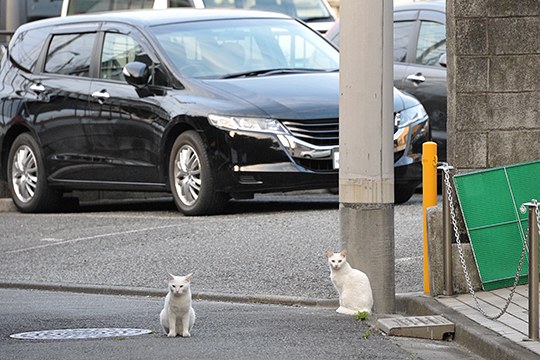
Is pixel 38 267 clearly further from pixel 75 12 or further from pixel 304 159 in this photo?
pixel 75 12

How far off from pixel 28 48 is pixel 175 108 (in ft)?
10.8

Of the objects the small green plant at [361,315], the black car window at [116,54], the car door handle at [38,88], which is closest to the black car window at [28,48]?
the car door handle at [38,88]

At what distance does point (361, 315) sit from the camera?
9.57 metres

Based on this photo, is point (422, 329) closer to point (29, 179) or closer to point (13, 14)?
point (29, 179)

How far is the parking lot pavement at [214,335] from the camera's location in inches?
319

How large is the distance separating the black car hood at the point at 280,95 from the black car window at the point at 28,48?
3007mm

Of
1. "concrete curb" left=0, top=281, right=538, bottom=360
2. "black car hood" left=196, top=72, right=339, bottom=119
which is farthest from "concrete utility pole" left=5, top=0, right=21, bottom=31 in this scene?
"concrete curb" left=0, top=281, right=538, bottom=360

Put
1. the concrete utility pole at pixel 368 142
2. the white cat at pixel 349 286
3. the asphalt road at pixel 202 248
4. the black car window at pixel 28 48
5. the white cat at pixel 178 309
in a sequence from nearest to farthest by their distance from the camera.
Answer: the white cat at pixel 178 309, the white cat at pixel 349 286, the concrete utility pole at pixel 368 142, the asphalt road at pixel 202 248, the black car window at pixel 28 48

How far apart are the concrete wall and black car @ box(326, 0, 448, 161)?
20.8 feet

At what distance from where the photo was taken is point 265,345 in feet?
27.4

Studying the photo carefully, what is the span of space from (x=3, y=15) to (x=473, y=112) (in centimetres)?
1781

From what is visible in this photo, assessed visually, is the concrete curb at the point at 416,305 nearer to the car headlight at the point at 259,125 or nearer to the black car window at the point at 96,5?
the car headlight at the point at 259,125

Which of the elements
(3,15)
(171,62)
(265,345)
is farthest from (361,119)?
(3,15)

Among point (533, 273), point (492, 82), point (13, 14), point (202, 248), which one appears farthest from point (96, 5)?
point (533, 273)
